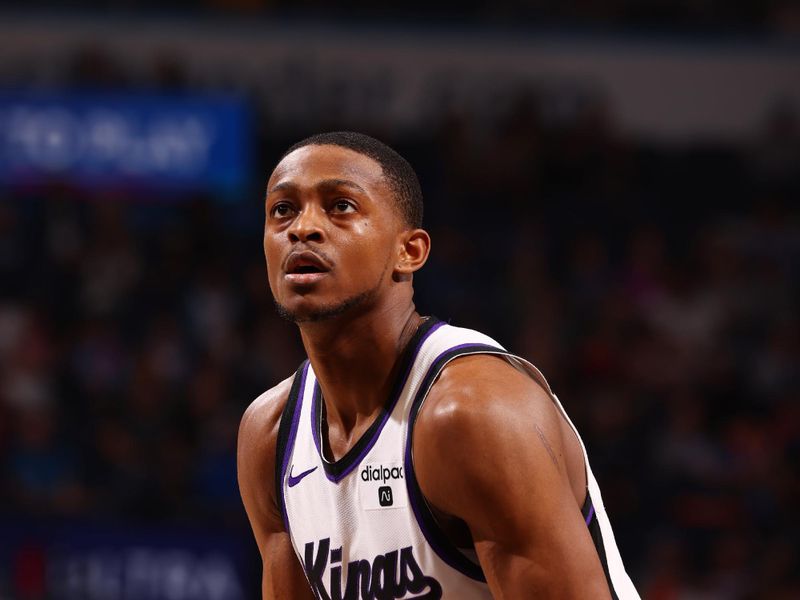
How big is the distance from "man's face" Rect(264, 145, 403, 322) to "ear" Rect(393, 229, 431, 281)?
36 mm

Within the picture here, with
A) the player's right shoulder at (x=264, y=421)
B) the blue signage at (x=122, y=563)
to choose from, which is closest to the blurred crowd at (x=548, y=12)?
the blue signage at (x=122, y=563)

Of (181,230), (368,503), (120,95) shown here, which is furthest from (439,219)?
(368,503)

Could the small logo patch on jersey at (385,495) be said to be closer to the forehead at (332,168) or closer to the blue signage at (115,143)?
the forehead at (332,168)

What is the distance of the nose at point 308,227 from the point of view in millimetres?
3035

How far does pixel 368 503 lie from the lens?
304 centimetres

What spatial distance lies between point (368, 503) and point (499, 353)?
0.45 metres

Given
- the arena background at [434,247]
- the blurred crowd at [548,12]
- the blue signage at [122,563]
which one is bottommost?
the blue signage at [122,563]

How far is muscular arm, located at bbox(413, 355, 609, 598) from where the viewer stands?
2643 millimetres

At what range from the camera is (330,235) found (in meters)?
3.03

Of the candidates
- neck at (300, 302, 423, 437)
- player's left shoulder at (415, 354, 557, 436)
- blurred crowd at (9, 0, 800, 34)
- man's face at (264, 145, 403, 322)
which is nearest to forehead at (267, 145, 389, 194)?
man's face at (264, 145, 403, 322)

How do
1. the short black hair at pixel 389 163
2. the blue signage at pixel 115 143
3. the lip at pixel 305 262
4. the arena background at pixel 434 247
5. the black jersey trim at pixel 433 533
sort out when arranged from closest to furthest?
the black jersey trim at pixel 433 533, the lip at pixel 305 262, the short black hair at pixel 389 163, the arena background at pixel 434 247, the blue signage at pixel 115 143

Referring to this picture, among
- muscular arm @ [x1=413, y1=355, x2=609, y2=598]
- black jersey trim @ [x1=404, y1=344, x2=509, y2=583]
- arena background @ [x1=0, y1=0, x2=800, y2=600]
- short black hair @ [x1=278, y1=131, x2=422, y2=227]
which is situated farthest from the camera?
arena background @ [x1=0, y1=0, x2=800, y2=600]

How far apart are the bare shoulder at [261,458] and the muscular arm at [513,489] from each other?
77cm

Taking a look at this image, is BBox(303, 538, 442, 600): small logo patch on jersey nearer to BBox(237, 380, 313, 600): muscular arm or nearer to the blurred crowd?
BBox(237, 380, 313, 600): muscular arm
